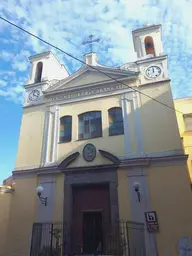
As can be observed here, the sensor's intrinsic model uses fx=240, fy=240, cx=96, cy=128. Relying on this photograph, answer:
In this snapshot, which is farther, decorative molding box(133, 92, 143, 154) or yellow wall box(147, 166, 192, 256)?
decorative molding box(133, 92, 143, 154)

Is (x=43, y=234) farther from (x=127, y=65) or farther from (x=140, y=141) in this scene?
(x=127, y=65)

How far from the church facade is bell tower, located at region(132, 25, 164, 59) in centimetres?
6

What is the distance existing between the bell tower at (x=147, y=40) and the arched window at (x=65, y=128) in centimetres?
552

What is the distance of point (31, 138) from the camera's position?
45.2 ft

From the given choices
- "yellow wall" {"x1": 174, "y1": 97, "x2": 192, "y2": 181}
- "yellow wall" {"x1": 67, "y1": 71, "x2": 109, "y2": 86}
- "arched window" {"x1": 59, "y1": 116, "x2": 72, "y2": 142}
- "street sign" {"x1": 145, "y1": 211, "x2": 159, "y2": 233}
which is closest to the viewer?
"street sign" {"x1": 145, "y1": 211, "x2": 159, "y2": 233}

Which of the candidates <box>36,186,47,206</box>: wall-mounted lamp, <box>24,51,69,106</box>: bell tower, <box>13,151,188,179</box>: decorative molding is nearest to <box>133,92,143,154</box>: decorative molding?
<box>13,151,188,179</box>: decorative molding

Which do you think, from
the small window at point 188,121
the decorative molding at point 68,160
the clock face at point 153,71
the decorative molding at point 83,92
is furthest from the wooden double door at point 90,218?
the small window at point 188,121

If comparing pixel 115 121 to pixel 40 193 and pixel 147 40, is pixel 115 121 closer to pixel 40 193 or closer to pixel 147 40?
pixel 40 193

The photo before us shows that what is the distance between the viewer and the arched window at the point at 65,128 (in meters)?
13.1

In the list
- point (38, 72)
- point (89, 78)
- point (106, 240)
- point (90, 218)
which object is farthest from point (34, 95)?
point (106, 240)

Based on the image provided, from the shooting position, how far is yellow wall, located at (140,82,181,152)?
11.1m

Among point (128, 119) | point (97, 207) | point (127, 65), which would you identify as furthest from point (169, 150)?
point (127, 65)

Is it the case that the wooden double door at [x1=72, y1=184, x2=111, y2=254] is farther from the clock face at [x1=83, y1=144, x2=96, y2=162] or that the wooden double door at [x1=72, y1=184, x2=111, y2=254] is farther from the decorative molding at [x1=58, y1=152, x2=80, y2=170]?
the clock face at [x1=83, y1=144, x2=96, y2=162]

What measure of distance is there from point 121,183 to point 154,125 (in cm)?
322
